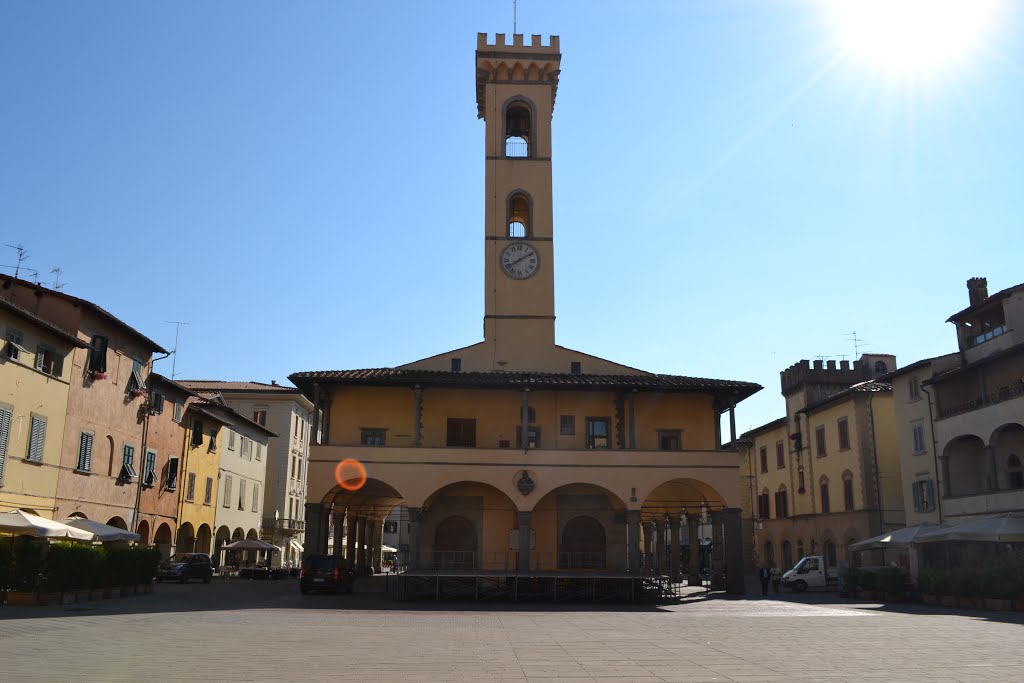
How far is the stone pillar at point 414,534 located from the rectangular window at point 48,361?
1280cm

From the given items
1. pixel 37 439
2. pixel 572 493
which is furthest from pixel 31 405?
pixel 572 493

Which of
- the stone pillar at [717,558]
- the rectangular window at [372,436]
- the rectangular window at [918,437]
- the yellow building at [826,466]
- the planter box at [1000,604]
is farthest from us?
the yellow building at [826,466]

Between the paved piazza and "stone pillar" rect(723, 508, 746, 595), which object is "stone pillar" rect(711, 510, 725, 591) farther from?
the paved piazza

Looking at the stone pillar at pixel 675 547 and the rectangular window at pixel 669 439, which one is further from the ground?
the rectangular window at pixel 669 439

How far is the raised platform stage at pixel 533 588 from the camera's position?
92.4ft

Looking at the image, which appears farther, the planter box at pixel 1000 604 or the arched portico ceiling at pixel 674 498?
the arched portico ceiling at pixel 674 498

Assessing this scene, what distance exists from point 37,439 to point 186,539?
17.7 m

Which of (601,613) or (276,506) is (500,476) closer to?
(601,613)

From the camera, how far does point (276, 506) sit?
58.0 meters

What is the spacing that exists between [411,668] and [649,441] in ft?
74.5

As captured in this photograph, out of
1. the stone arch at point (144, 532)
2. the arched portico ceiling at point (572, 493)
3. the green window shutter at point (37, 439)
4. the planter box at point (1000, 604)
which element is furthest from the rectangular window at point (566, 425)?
the stone arch at point (144, 532)

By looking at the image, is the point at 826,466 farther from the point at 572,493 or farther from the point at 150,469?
the point at 150,469

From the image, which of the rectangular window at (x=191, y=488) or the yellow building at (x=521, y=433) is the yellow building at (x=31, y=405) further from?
the rectangular window at (x=191, y=488)

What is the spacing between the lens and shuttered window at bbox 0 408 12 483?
25.6 m
